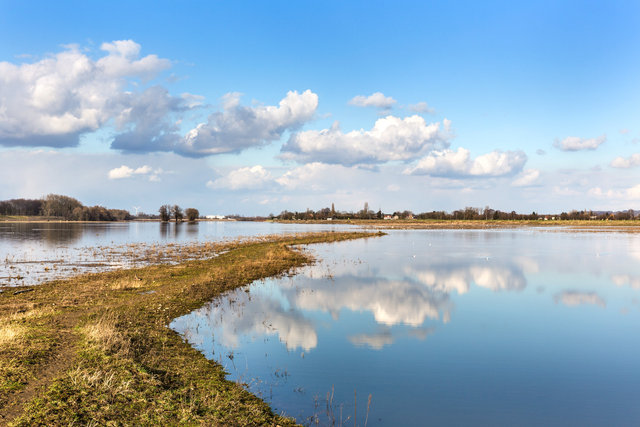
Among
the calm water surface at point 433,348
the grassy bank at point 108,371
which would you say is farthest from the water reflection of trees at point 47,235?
the calm water surface at point 433,348

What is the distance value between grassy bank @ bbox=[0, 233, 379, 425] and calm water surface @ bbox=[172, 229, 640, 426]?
1135mm

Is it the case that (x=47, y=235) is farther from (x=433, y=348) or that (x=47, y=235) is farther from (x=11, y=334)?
(x=433, y=348)

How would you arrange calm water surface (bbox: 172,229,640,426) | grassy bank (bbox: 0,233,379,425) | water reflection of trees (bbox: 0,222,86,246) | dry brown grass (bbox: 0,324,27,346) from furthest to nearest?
water reflection of trees (bbox: 0,222,86,246)
dry brown grass (bbox: 0,324,27,346)
calm water surface (bbox: 172,229,640,426)
grassy bank (bbox: 0,233,379,425)

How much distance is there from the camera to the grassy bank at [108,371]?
318 inches

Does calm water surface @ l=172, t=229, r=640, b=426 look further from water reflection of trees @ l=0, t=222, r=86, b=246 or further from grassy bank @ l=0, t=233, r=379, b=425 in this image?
water reflection of trees @ l=0, t=222, r=86, b=246

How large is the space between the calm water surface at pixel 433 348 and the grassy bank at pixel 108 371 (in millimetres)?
1135

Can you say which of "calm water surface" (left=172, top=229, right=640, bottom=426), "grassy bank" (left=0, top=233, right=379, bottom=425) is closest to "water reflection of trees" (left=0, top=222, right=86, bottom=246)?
"grassy bank" (left=0, top=233, right=379, bottom=425)

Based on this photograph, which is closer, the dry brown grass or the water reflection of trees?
the dry brown grass

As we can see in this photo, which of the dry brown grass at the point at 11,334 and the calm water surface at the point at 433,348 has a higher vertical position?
the dry brown grass at the point at 11,334

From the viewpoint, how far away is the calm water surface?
9.83 m

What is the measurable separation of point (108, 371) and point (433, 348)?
36.2 ft

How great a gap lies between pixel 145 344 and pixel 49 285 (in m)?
16.3

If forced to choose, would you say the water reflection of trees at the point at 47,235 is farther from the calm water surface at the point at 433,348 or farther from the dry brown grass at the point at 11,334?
the calm water surface at the point at 433,348

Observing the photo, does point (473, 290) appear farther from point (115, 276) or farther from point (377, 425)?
point (115, 276)
